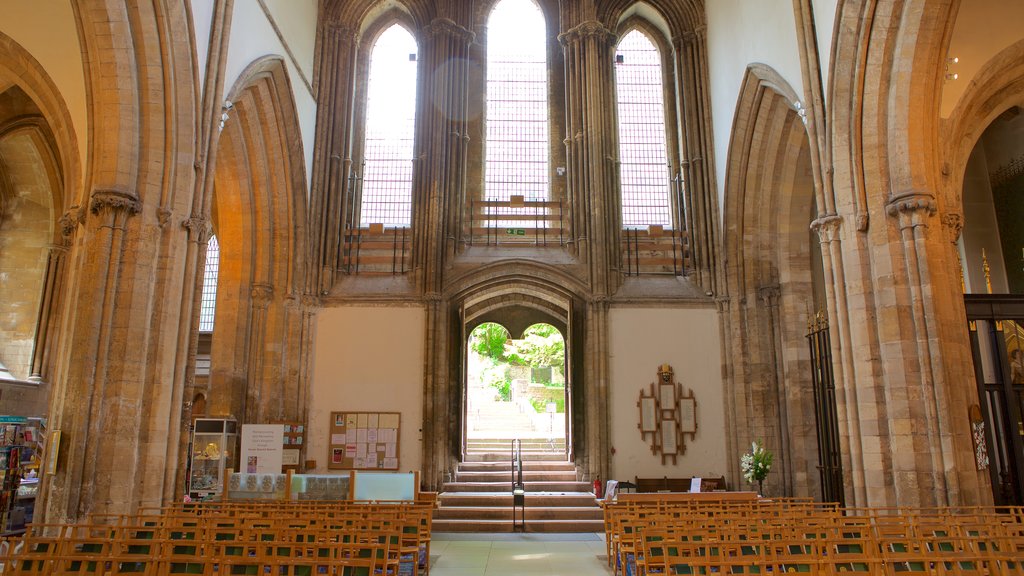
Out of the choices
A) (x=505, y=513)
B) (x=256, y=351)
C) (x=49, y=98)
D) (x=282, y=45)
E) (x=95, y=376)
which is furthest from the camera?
(x=256, y=351)

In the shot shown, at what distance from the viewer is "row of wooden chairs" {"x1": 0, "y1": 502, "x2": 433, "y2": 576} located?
4.24m

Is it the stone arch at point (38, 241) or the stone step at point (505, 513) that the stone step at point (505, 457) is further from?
the stone arch at point (38, 241)

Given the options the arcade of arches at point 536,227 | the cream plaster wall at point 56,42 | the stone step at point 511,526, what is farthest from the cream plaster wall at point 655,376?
the cream plaster wall at point 56,42

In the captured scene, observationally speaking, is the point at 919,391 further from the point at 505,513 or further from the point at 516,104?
the point at 516,104

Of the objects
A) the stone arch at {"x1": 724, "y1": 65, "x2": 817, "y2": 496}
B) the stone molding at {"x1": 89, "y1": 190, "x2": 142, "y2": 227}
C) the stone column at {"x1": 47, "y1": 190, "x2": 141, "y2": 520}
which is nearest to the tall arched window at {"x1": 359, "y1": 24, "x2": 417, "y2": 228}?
the stone arch at {"x1": 724, "y1": 65, "x2": 817, "y2": 496}

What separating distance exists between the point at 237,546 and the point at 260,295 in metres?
9.68

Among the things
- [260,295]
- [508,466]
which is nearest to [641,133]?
[508,466]

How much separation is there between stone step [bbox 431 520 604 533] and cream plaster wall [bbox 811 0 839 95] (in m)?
7.91

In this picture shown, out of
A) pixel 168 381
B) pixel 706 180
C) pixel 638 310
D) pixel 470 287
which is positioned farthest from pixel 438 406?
pixel 706 180

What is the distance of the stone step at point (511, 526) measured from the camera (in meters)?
11.7

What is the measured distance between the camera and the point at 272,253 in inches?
567

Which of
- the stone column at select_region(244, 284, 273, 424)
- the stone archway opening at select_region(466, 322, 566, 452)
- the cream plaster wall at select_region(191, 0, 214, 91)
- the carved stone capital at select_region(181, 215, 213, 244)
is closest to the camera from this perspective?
the carved stone capital at select_region(181, 215, 213, 244)

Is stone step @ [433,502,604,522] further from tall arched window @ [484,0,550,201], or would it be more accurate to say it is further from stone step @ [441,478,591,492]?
tall arched window @ [484,0,550,201]

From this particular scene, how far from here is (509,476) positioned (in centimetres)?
1412
